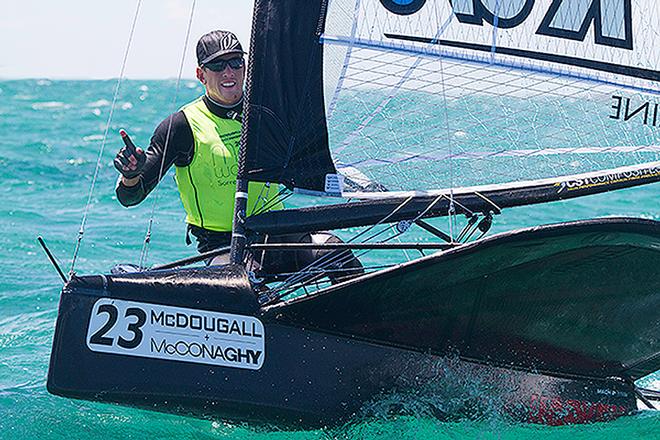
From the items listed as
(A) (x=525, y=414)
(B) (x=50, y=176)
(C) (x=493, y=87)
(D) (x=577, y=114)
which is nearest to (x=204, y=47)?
(C) (x=493, y=87)

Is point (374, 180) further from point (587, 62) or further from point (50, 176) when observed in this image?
point (50, 176)

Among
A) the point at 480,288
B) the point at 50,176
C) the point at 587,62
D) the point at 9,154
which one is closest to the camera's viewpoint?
the point at 480,288

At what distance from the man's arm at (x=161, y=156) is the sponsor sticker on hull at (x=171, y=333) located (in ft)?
2.03

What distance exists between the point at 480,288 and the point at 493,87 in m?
0.68

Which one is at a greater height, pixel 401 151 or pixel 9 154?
pixel 401 151

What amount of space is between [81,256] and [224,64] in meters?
3.76

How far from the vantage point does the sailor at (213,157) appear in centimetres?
354

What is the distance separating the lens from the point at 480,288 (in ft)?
9.92

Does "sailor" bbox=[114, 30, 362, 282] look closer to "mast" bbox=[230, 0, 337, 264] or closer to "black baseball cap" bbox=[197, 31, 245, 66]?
"black baseball cap" bbox=[197, 31, 245, 66]

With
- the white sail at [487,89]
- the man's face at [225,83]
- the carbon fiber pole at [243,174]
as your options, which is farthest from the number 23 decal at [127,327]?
the man's face at [225,83]

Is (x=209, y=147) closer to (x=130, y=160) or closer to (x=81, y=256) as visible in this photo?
(x=130, y=160)

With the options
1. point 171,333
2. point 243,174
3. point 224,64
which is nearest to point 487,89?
point 243,174

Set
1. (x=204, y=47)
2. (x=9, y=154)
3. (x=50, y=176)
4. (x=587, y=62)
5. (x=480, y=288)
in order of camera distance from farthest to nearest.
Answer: (x=9, y=154), (x=50, y=176), (x=204, y=47), (x=587, y=62), (x=480, y=288)

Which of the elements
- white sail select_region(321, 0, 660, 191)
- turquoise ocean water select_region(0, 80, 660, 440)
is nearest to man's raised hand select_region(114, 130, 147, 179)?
white sail select_region(321, 0, 660, 191)
